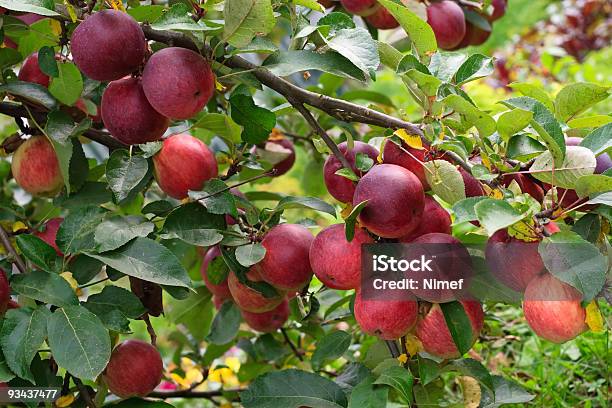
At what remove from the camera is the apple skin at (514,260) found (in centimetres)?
68

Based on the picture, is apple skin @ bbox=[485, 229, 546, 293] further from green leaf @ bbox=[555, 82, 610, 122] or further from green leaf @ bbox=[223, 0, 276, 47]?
green leaf @ bbox=[223, 0, 276, 47]

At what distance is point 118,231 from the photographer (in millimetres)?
786

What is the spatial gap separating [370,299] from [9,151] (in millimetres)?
579

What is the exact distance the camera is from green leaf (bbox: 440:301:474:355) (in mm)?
710

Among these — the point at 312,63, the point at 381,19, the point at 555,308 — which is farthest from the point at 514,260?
the point at 381,19

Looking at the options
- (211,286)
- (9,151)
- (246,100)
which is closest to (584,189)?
(246,100)

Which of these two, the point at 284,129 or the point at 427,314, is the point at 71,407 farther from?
the point at 284,129

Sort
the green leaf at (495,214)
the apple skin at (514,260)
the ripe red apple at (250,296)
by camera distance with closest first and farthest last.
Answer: the green leaf at (495,214)
the apple skin at (514,260)
the ripe red apple at (250,296)

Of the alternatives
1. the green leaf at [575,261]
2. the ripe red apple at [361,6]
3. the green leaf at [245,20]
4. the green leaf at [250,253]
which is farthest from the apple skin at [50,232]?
the green leaf at [575,261]

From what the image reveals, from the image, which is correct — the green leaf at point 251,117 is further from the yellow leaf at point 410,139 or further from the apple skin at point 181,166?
the yellow leaf at point 410,139

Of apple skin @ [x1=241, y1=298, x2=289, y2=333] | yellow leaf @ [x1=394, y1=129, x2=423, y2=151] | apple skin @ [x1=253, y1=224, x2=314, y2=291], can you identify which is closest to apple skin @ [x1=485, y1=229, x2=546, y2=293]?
yellow leaf @ [x1=394, y1=129, x2=423, y2=151]

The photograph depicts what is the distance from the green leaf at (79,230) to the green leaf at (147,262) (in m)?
0.04

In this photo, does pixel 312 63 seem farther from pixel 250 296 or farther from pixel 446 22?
pixel 446 22

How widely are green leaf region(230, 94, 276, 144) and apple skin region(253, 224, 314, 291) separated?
0.38ft
